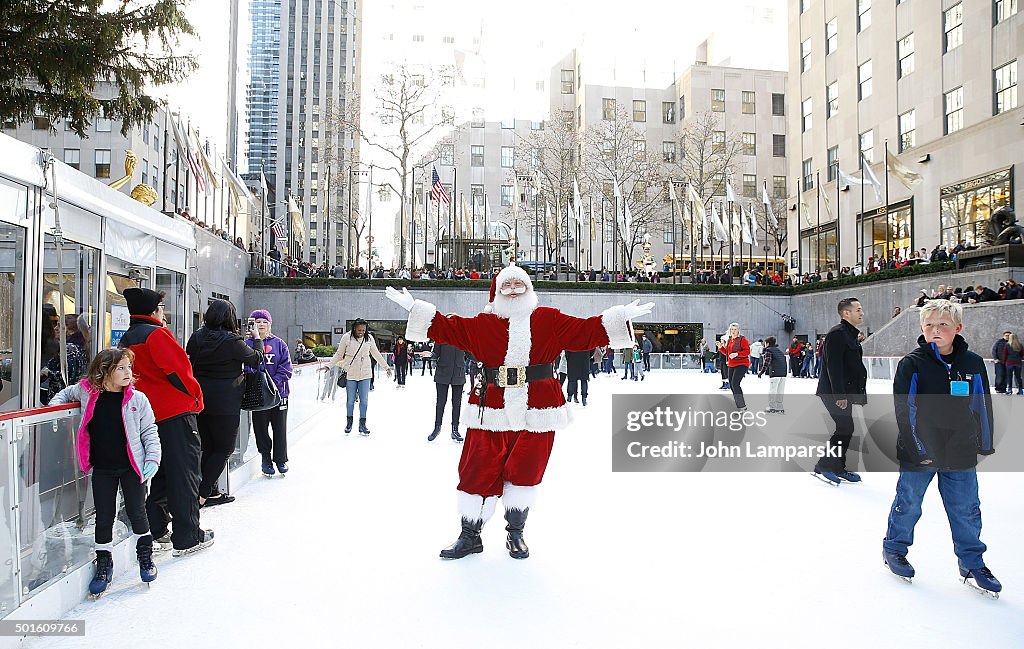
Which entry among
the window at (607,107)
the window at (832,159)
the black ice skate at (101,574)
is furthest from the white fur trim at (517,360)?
the window at (607,107)

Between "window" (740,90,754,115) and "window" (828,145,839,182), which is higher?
"window" (740,90,754,115)

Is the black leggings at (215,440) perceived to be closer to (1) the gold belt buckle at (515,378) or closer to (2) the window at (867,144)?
(1) the gold belt buckle at (515,378)

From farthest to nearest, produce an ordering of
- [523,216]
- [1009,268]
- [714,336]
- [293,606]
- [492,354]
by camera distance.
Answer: [523,216] → [714,336] → [1009,268] → [492,354] → [293,606]

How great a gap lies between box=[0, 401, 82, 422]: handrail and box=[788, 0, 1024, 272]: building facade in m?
30.1

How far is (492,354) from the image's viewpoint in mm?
4551

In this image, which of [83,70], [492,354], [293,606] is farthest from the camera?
[83,70]

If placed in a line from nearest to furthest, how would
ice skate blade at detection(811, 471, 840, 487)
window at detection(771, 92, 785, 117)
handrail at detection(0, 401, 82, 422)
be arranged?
handrail at detection(0, 401, 82, 422), ice skate blade at detection(811, 471, 840, 487), window at detection(771, 92, 785, 117)

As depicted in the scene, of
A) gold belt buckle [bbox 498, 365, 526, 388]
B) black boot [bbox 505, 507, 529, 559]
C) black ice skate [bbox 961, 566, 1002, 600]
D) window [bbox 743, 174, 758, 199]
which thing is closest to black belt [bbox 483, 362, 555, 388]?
gold belt buckle [bbox 498, 365, 526, 388]

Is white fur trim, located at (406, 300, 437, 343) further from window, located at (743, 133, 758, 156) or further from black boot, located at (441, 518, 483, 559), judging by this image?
window, located at (743, 133, 758, 156)

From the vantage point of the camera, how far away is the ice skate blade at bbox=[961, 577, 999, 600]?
3.61 meters

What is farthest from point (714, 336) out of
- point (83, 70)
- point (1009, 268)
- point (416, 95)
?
point (83, 70)

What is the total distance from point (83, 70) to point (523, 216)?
44.2 metres

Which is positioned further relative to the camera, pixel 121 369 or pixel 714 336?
pixel 714 336

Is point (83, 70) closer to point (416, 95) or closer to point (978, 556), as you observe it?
point (978, 556)
